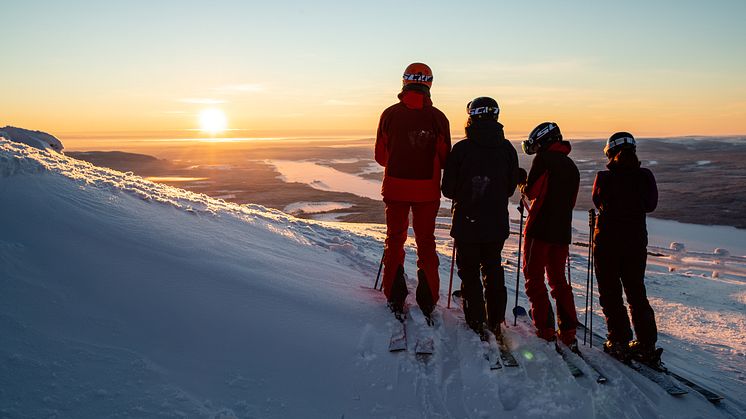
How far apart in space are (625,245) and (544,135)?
1326mm

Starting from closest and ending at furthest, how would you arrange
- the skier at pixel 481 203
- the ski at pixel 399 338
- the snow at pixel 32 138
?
1. the ski at pixel 399 338
2. the skier at pixel 481 203
3. the snow at pixel 32 138

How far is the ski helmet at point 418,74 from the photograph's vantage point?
417cm

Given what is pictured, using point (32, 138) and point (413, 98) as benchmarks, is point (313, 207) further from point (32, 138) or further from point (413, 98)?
A: point (413, 98)

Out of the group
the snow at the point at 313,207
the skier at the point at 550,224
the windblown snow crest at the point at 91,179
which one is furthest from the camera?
the snow at the point at 313,207

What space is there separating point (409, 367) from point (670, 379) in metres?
2.42

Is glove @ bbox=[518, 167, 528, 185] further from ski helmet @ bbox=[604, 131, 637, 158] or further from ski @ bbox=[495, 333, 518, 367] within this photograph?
ski @ bbox=[495, 333, 518, 367]

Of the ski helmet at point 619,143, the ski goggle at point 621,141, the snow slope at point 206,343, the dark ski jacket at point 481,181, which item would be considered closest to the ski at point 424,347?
the snow slope at point 206,343

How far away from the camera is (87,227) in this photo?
155 inches

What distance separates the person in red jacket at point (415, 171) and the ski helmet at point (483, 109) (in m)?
0.32

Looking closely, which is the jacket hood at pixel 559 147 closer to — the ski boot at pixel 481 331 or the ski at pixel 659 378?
the ski boot at pixel 481 331

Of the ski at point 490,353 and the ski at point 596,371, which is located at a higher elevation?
the ski at point 490,353

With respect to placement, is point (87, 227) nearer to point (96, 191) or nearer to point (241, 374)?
point (96, 191)

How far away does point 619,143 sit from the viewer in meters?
4.23

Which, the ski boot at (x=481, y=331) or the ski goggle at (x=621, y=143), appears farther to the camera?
the ski goggle at (x=621, y=143)
